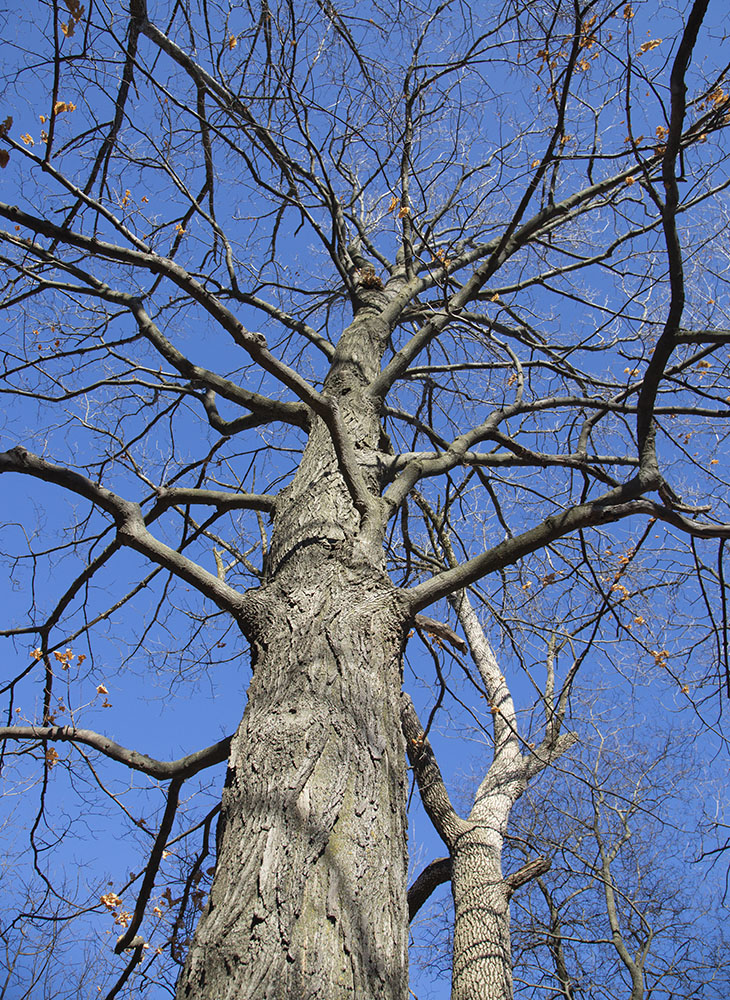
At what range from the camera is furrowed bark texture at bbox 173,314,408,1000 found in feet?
4.34

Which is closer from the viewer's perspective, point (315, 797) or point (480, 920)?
point (315, 797)

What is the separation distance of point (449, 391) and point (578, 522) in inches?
97.8

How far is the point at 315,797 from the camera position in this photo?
159 cm

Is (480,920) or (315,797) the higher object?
(480,920)

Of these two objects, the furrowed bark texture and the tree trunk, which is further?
the tree trunk

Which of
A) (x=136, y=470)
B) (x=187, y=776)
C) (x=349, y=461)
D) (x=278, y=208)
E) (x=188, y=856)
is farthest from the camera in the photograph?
(x=278, y=208)

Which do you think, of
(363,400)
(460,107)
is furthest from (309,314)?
(363,400)

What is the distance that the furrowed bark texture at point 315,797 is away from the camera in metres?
1.32

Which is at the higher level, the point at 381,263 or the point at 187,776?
the point at 381,263

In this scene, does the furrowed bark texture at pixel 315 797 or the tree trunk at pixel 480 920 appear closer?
the furrowed bark texture at pixel 315 797

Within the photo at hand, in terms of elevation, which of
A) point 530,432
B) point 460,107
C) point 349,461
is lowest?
point 349,461

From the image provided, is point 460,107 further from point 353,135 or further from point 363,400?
point 363,400

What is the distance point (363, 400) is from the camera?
10.6 ft

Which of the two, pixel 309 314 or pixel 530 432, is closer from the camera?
pixel 530 432
